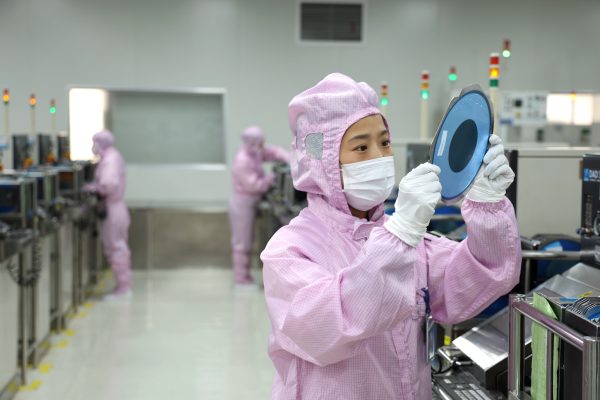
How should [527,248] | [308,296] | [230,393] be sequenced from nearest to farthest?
[308,296] < [527,248] < [230,393]

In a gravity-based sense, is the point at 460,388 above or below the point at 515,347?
below

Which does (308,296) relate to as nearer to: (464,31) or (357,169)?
(357,169)

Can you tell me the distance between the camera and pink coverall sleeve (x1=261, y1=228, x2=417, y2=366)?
1.27 meters

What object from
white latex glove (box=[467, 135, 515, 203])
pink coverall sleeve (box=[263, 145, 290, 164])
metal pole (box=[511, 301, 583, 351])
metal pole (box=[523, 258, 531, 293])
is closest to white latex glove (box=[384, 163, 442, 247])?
white latex glove (box=[467, 135, 515, 203])

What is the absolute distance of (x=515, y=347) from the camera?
1525 millimetres

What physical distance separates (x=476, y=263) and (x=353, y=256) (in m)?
0.26

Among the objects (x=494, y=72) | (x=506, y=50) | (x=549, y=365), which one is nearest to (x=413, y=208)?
(x=549, y=365)

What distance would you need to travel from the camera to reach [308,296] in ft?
4.44

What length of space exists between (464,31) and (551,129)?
4.75ft

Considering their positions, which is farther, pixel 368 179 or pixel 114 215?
pixel 114 215

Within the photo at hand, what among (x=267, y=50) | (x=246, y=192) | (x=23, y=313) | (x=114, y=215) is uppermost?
(x=267, y=50)

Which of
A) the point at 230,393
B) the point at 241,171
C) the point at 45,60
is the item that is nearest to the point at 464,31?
the point at 241,171

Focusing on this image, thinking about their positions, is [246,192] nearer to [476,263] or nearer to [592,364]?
[476,263]

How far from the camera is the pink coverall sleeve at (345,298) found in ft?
4.17
